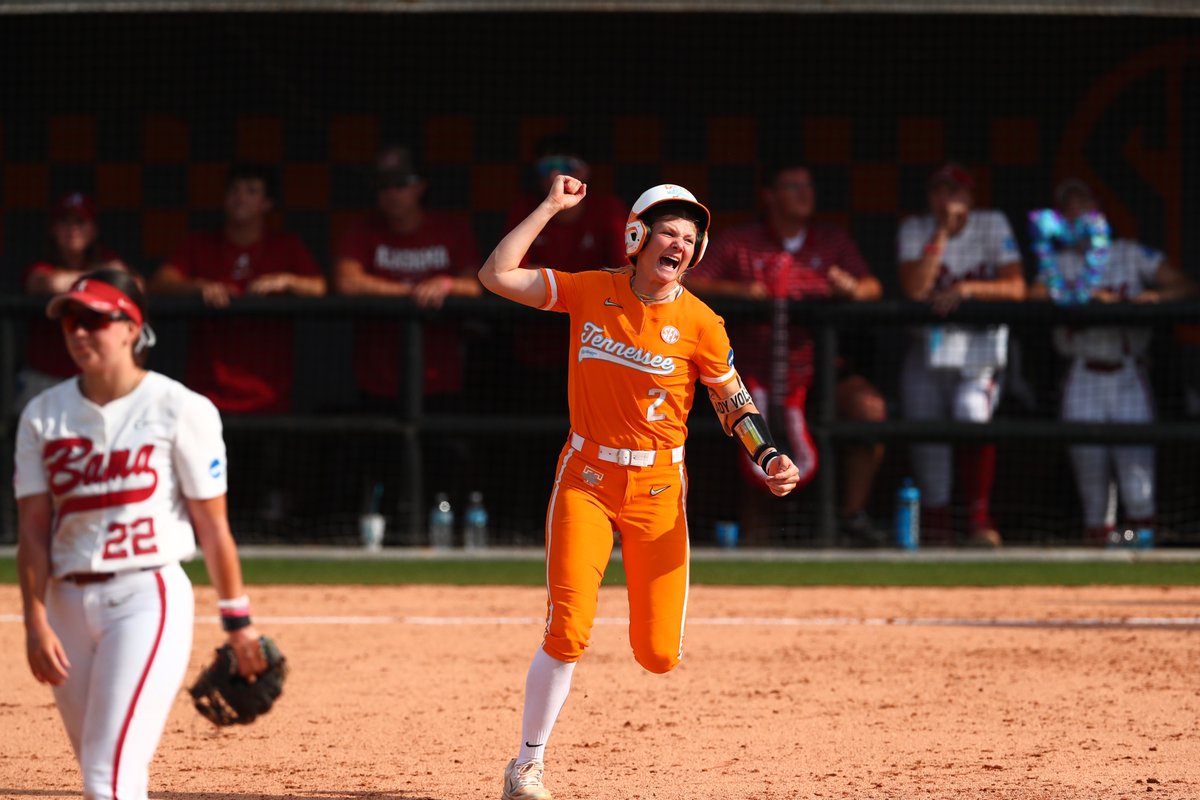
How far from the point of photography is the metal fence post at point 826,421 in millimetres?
9391

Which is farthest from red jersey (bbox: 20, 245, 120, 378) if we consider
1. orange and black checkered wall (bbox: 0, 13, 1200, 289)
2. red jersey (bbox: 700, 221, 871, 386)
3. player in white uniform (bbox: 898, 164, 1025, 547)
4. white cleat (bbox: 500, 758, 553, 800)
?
white cleat (bbox: 500, 758, 553, 800)

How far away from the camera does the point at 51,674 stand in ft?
11.2

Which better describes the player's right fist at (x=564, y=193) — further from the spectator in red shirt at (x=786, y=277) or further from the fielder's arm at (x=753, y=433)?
the spectator in red shirt at (x=786, y=277)

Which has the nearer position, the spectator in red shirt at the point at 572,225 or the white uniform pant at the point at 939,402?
the spectator in red shirt at the point at 572,225

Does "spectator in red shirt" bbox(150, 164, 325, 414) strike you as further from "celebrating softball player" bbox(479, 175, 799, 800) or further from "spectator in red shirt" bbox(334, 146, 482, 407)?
"celebrating softball player" bbox(479, 175, 799, 800)

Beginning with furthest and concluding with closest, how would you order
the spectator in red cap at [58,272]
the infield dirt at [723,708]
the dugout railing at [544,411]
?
the dugout railing at [544,411] → the spectator in red cap at [58,272] → the infield dirt at [723,708]

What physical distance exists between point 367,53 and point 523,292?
761 cm

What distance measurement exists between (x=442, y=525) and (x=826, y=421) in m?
2.27

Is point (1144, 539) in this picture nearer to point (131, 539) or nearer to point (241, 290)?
point (241, 290)

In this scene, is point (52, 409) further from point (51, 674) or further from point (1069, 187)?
point (1069, 187)

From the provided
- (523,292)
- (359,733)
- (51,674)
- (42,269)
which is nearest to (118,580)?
(51,674)

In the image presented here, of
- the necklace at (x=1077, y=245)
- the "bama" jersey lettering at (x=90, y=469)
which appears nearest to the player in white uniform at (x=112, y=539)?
the "bama" jersey lettering at (x=90, y=469)

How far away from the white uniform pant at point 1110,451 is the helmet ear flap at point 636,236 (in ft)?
18.1

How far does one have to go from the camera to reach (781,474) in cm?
454
